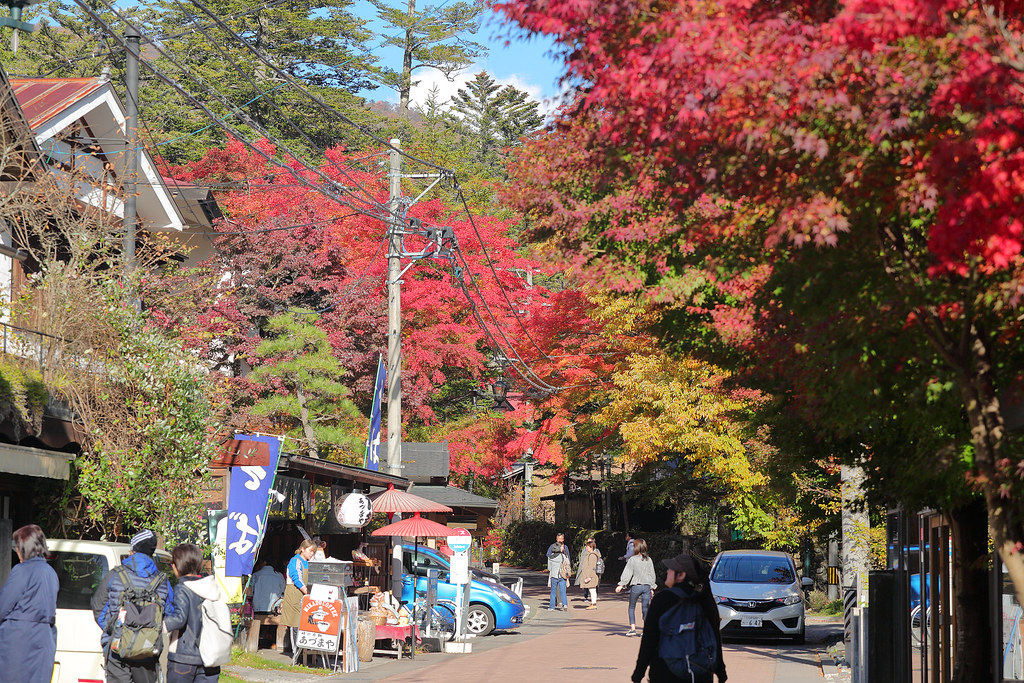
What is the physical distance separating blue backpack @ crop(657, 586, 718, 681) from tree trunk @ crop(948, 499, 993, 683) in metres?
2.66

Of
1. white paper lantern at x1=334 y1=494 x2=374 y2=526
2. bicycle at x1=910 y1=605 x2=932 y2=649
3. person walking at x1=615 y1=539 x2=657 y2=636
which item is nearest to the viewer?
bicycle at x1=910 y1=605 x2=932 y2=649

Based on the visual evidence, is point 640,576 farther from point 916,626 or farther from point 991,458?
point 991,458

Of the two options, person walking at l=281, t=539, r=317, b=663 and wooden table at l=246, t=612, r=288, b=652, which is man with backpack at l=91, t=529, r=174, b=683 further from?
wooden table at l=246, t=612, r=288, b=652

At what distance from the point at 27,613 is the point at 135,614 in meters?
0.79

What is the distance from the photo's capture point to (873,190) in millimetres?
5371

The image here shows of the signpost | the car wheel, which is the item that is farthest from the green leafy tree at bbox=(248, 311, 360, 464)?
the signpost

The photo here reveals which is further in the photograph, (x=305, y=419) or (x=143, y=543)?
(x=305, y=419)

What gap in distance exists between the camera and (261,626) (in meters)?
18.7

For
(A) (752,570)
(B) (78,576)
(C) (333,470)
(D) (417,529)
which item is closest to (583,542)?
(A) (752,570)

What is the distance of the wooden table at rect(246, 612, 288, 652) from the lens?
57.3ft

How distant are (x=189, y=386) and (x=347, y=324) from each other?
655 inches

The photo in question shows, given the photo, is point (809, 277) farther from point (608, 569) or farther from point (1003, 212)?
point (608, 569)

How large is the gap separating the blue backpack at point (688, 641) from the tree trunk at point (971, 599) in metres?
2.66

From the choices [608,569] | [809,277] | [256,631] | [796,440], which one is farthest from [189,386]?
[608,569]
